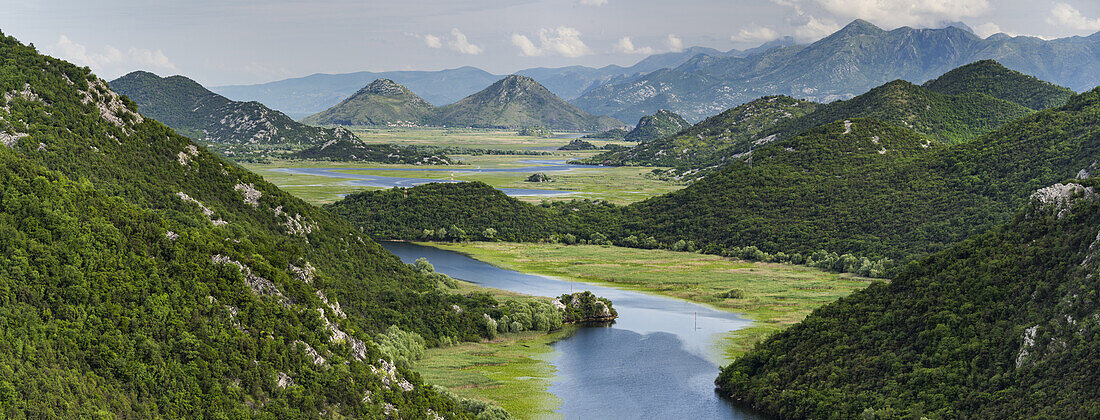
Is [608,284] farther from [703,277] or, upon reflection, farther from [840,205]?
[840,205]

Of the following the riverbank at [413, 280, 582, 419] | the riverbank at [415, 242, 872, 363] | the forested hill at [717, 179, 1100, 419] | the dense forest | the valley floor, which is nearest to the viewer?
the forested hill at [717, 179, 1100, 419]

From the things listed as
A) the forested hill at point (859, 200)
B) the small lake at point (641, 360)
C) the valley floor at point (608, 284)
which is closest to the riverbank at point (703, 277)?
the valley floor at point (608, 284)

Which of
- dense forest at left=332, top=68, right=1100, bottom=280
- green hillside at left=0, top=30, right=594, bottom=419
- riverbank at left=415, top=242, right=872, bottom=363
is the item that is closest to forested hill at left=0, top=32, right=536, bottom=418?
green hillside at left=0, top=30, right=594, bottom=419

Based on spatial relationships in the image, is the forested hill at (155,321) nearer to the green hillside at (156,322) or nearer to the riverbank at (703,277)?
the green hillside at (156,322)

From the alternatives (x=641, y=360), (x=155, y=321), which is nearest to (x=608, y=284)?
(x=641, y=360)

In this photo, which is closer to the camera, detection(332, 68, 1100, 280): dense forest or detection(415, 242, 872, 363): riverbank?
detection(415, 242, 872, 363): riverbank

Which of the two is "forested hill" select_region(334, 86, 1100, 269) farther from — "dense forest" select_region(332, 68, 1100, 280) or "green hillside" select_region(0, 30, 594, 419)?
"green hillside" select_region(0, 30, 594, 419)
